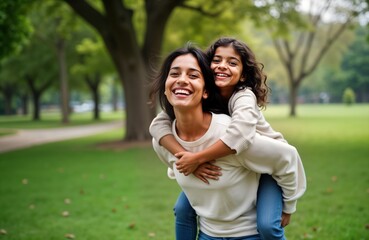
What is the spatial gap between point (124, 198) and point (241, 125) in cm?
553

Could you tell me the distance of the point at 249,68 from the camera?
2.83 m

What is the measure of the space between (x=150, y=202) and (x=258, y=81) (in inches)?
189

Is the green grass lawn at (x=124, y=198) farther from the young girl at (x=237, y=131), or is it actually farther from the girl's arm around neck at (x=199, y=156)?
the girl's arm around neck at (x=199, y=156)

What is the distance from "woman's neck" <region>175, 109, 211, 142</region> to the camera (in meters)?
2.66

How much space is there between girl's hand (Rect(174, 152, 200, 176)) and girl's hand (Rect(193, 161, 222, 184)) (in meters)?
0.05

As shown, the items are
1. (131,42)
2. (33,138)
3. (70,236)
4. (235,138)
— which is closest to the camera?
(235,138)

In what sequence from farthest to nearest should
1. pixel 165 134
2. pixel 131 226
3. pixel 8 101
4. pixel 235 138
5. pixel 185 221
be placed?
pixel 8 101, pixel 131 226, pixel 185 221, pixel 165 134, pixel 235 138

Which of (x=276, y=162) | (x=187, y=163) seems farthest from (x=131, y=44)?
(x=276, y=162)

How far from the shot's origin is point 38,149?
16.3m

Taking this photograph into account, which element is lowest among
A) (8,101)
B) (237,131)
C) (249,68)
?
(8,101)

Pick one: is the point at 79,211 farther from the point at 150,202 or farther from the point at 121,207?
the point at 150,202

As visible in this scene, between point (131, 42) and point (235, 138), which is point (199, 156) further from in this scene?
point (131, 42)

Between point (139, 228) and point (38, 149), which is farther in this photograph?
point (38, 149)

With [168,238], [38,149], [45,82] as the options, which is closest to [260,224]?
[168,238]
